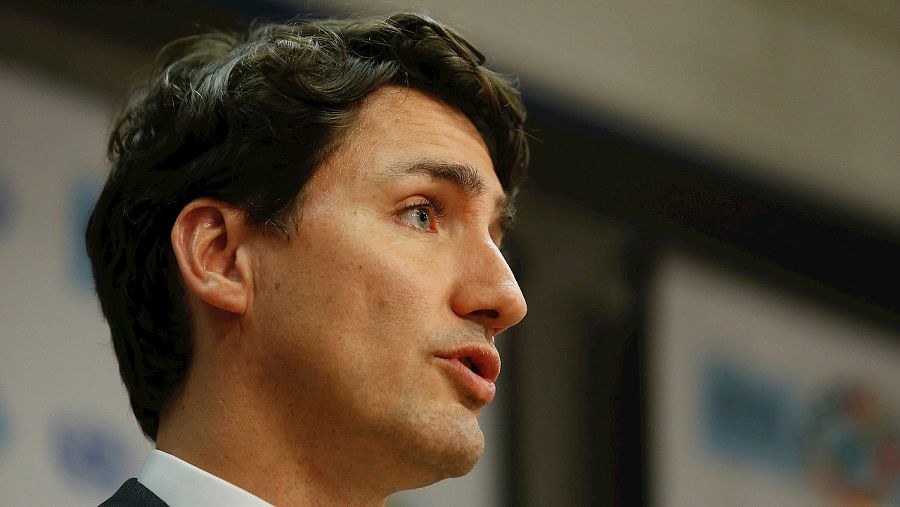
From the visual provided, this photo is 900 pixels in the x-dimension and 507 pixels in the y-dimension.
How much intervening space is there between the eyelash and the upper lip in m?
0.19

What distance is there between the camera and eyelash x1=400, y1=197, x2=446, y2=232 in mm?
1901

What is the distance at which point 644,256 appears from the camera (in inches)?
156

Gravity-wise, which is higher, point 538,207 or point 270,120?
point 270,120

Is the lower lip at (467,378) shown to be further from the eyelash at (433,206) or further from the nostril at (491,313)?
the eyelash at (433,206)

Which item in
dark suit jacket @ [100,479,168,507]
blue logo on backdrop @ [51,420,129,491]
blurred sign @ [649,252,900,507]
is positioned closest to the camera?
dark suit jacket @ [100,479,168,507]

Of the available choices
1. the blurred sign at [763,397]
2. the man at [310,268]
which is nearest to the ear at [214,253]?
the man at [310,268]

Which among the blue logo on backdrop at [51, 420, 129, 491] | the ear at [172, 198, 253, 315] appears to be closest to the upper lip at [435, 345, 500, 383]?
the ear at [172, 198, 253, 315]

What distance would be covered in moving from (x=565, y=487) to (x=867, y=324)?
4.13 ft

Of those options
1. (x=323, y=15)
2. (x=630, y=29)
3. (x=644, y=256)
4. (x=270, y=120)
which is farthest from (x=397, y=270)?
(x=630, y=29)

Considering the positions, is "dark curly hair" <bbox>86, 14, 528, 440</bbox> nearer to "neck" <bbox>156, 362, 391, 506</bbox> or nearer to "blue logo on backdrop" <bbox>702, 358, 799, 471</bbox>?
"neck" <bbox>156, 362, 391, 506</bbox>

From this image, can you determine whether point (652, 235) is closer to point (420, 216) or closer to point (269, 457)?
point (420, 216)

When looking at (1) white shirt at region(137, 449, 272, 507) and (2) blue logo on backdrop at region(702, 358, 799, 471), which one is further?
(2) blue logo on backdrop at region(702, 358, 799, 471)

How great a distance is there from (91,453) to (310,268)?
1.04m

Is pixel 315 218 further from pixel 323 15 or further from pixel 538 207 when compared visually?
pixel 538 207
